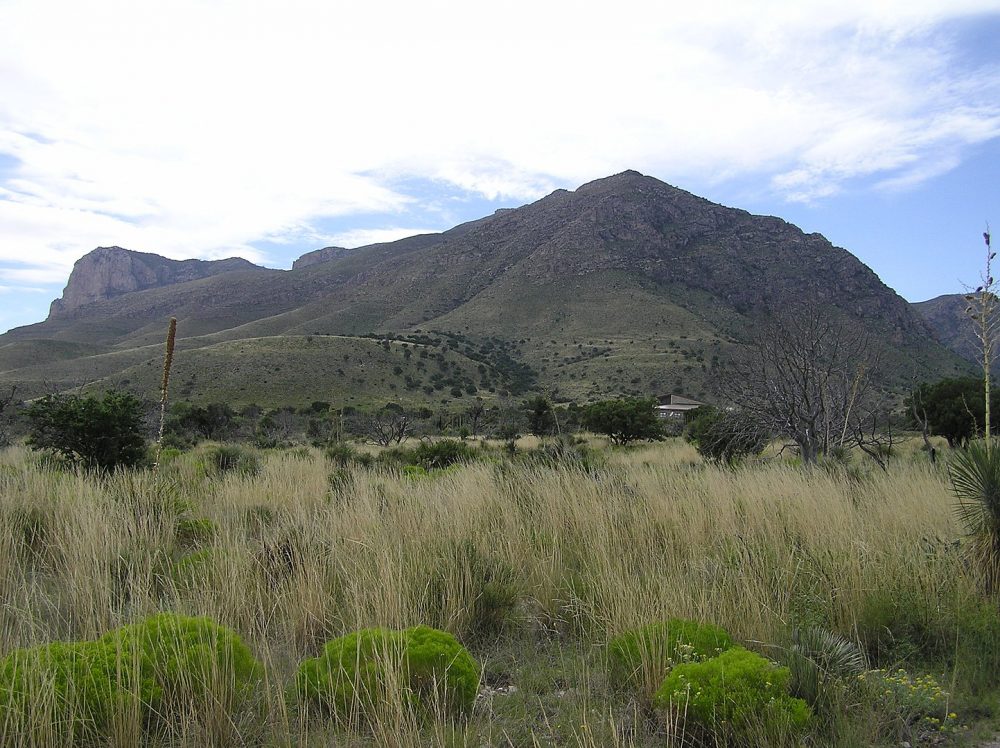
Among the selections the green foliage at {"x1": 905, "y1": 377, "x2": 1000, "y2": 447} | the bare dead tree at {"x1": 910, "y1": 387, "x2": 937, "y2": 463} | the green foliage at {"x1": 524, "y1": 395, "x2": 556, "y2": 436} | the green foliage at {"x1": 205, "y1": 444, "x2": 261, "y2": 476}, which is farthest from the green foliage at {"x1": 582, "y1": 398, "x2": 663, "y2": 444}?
the green foliage at {"x1": 205, "y1": 444, "x2": 261, "y2": 476}

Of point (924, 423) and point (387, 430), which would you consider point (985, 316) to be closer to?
point (924, 423)

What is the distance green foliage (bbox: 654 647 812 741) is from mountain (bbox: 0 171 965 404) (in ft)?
119

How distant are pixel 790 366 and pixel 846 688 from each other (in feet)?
24.7

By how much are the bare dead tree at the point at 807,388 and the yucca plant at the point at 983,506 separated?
477 centimetres

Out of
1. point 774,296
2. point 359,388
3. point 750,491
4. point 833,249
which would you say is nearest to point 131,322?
point 359,388

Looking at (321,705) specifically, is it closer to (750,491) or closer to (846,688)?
(846,688)

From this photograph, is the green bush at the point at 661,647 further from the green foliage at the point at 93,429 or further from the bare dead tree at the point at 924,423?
the green foliage at the point at 93,429

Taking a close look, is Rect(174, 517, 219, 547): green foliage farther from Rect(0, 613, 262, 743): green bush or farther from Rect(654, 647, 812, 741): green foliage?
Rect(654, 647, 812, 741): green foliage

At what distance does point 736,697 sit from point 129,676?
246 cm

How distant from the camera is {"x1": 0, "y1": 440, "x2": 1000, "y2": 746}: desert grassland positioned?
2.61 meters

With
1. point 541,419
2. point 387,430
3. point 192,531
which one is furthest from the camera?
point 541,419

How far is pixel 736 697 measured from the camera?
250 centimetres

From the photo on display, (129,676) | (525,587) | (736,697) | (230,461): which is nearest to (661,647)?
(736,697)

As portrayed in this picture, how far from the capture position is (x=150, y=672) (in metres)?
2.62
